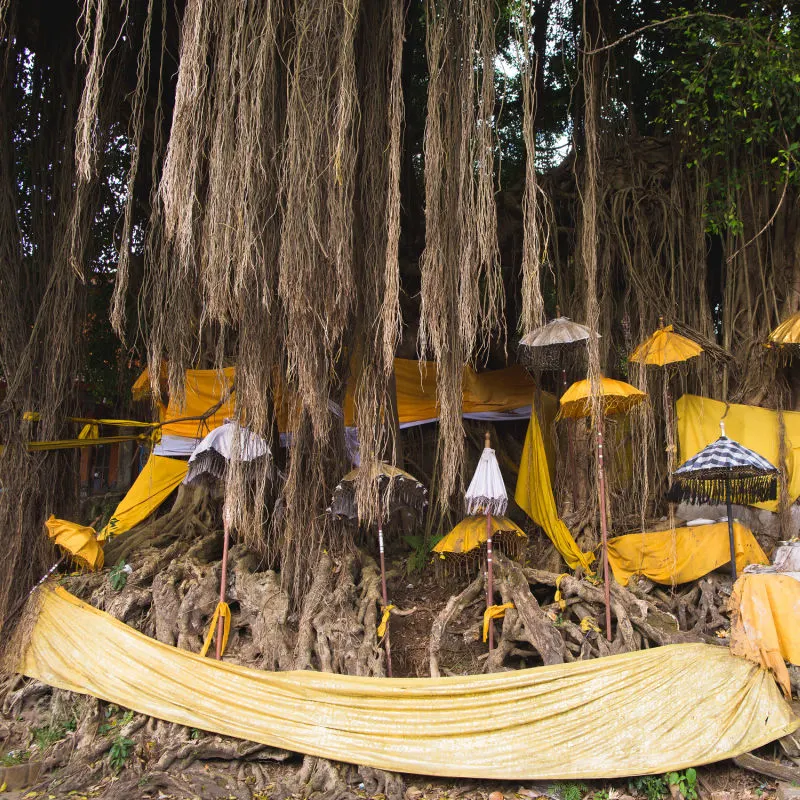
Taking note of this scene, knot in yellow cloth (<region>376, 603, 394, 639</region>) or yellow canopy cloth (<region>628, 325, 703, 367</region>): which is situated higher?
Answer: yellow canopy cloth (<region>628, 325, 703, 367</region>)

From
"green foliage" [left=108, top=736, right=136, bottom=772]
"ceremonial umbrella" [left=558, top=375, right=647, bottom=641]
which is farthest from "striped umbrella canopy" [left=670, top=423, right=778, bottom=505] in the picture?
"green foliage" [left=108, top=736, right=136, bottom=772]

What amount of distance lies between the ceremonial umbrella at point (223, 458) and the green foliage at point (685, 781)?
2501mm

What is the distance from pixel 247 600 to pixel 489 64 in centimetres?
342

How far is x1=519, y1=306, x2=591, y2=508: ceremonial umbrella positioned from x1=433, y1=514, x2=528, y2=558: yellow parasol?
102 centimetres

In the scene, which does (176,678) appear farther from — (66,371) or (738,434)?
(738,434)

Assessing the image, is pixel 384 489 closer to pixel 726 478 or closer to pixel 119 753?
pixel 119 753

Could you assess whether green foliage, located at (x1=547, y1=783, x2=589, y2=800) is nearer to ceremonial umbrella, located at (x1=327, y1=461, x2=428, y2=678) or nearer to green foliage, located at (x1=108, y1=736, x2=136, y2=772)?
ceremonial umbrella, located at (x1=327, y1=461, x2=428, y2=678)

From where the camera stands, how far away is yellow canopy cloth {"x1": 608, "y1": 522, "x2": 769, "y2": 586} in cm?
486

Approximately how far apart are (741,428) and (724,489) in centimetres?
86

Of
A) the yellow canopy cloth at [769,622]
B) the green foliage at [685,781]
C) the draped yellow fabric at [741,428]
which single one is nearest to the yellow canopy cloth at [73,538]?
the green foliage at [685,781]

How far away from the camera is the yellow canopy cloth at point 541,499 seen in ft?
17.6

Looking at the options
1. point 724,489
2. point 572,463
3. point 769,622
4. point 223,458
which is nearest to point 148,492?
point 223,458

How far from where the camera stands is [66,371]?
5230mm

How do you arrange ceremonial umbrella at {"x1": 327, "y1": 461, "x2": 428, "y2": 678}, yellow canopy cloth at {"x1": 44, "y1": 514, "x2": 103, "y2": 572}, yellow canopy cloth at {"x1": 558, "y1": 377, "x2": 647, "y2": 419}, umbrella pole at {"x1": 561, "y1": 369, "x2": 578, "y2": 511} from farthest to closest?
umbrella pole at {"x1": 561, "y1": 369, "x2": 578, "y2": 511}, yellow canopy cloth at {"x1": 44, "y1": 514, "x2": 103, "y2": 572}, yellow canopy cloth at {"x1": 558, "y1": 377, "x2": 647, "y2": 419}, ceremonial umbrella at {"x1": 327, "y1": 461, "x2": 428, "y2": 678}
